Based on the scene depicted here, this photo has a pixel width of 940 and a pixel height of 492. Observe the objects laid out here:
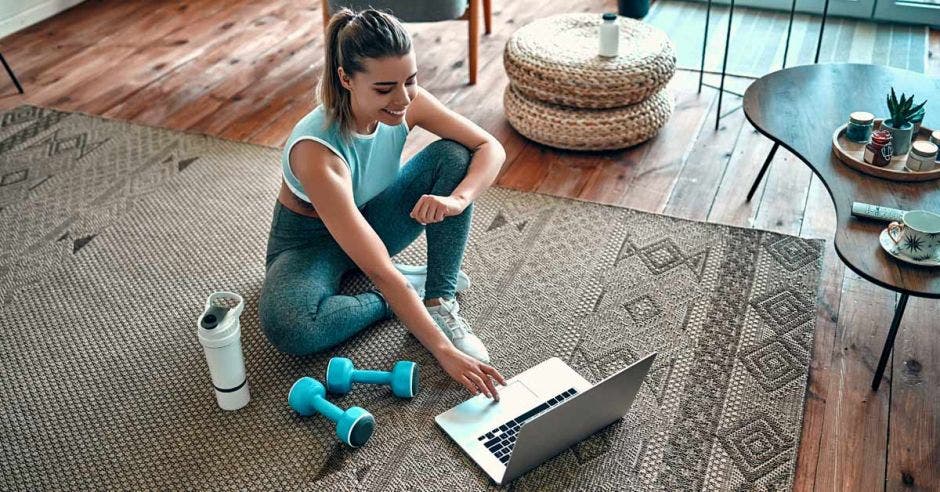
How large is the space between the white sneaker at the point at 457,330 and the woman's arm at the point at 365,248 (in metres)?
0.21

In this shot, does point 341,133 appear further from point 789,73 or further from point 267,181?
point 789,73

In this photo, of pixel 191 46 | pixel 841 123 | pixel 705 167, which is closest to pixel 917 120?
pixel 841 123

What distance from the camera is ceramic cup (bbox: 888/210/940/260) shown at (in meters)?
1.63

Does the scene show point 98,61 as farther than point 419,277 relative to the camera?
Yes

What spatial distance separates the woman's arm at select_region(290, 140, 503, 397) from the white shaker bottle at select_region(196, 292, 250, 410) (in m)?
0.24

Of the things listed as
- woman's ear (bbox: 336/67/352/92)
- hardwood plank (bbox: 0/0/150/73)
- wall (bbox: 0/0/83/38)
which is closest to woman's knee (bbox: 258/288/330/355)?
woman's ear (bbox: 336/67/352/92)

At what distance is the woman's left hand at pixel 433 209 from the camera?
176 centimetres

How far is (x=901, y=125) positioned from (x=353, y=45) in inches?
46.3

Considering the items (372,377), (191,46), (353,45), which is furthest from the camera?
(191,46)

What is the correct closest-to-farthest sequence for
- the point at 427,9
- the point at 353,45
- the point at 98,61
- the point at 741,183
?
the point at 353,45, the point at 741,183, the point at 427,9, the point at 98,61

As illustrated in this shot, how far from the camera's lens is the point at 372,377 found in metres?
1.83

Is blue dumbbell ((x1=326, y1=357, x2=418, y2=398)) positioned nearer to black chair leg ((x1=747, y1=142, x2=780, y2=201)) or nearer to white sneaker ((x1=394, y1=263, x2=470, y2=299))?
white sneaker ((x1=394, y1=263, x2=470, y2=299))

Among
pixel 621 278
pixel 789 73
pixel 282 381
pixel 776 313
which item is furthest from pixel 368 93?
pixel 789 73

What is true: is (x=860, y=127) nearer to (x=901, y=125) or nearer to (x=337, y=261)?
(x=901, y=125)
